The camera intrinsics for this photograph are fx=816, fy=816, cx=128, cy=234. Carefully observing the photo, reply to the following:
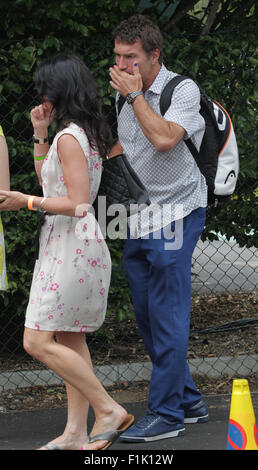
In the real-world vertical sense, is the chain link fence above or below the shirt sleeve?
below

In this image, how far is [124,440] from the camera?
4.32 metres

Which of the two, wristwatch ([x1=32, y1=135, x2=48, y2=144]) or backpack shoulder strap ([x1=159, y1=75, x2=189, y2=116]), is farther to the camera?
backpack shoulder strap ([x1=159, y1=75, x2=189, y2=116])

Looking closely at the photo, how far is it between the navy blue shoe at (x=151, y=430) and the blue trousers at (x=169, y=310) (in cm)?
4

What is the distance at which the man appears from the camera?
165 inches

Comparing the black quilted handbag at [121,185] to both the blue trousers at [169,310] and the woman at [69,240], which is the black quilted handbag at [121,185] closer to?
the woman at [69,240]

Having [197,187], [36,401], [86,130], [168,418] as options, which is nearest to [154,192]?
[197,187]

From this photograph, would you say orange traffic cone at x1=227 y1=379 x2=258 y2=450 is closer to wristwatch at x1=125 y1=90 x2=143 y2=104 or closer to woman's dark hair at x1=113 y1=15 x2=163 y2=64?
wristwatch at x1=125 y1=90 x2=143 y2=104

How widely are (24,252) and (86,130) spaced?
1643 mm

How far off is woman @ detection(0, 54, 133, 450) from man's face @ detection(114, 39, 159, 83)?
408 millimetres

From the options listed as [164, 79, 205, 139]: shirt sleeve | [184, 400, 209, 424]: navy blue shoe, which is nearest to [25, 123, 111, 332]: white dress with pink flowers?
[164, 79, 205, 139]: shirt sleeve

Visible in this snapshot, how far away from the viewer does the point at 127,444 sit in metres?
A: 4.31

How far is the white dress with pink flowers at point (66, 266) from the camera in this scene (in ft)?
12.4

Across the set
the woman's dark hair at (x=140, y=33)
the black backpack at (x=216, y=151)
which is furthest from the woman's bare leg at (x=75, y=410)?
the woman's dark hair at (x=140, y=33)
